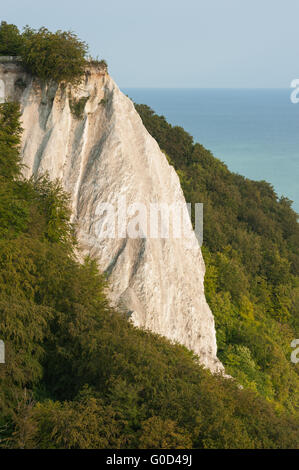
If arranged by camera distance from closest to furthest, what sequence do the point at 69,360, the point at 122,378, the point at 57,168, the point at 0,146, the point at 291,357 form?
the point at 122,378
the point at 69,360
the point at 0,146
the point at 57,168
the point at 291,357

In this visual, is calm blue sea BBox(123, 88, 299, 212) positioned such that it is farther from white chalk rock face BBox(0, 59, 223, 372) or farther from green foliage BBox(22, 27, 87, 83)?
green foliage BBox(22, 27, 87, 83)

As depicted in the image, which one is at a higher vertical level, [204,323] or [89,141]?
[89,141]

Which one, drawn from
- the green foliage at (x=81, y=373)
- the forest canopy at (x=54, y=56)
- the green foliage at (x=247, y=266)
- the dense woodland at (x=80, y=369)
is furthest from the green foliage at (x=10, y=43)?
the green foliage at (x=247, y=266)

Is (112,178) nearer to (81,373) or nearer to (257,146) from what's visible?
(81,373)

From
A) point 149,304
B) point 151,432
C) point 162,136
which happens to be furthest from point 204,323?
point 162,136
